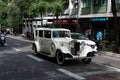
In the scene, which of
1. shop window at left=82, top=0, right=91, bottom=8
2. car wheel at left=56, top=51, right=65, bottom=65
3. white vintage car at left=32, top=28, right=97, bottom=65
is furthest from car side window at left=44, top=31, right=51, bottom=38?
shop window at left=82, top=0, right=91, bottom=8

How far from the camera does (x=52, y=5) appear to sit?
3531cm

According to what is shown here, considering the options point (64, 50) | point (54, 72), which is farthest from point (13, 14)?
point (54, 72)

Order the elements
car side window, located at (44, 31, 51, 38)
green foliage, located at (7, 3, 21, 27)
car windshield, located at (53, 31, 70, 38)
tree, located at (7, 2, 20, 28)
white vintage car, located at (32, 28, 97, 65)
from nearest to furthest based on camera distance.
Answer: white vintage car, located at (32, 28, 97, 65), car windshield, located at (53, 31, 70, 38), car side window, located at (44, 31, 51, 38), green foliage, located at (7, 3, 21, 27), tree, located at (7, 2, 20, 28)

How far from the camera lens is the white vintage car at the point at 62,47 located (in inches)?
557

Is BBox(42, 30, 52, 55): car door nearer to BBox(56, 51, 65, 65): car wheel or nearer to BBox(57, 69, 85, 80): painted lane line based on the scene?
BBox(56, 51, 65, 65): car wheel

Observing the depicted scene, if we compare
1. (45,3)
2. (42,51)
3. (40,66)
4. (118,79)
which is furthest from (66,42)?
(45,3)

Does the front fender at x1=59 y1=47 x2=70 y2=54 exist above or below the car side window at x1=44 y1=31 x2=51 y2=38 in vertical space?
below

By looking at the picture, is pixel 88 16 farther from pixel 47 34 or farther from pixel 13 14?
pixel 13 14

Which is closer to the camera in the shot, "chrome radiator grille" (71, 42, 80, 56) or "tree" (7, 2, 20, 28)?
"chrome radiator grille" (71, 42, 80, 56)

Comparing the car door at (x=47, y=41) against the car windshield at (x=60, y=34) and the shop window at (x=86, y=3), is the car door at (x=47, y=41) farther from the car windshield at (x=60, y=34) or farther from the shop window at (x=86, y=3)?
the shop window at (x=86, y=3)

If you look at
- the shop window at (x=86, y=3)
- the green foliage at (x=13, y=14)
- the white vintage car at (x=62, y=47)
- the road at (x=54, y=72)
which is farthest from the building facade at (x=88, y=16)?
the road at (x=54, y=72)

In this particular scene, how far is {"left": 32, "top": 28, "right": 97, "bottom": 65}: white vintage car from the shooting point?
1414cm

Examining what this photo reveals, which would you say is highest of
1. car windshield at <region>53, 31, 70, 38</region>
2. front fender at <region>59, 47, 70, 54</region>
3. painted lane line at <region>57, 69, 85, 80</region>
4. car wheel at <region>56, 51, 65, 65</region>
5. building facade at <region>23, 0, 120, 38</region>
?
building facade at <region>23, 0, 120, 38</region>

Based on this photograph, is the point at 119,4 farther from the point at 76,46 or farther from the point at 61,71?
the point at 61,71
